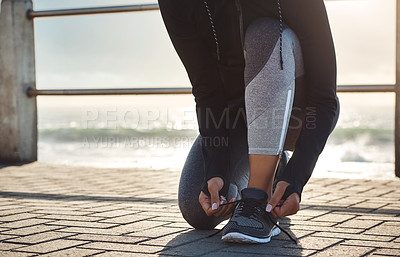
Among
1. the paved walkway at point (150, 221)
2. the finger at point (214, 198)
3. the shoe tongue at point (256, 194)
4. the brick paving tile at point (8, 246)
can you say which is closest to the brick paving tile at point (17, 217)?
the paved walkway at point (150, 221)

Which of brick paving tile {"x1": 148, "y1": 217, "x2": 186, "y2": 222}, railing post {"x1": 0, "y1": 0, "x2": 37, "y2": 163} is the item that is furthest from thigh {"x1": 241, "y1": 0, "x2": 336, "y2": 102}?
railing post {"x1": 0, "y1": 0, "x2": 37, "y2": 163}

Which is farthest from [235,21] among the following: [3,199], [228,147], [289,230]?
[3,199]

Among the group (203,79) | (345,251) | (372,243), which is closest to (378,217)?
(372,243)

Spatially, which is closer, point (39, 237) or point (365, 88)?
point (39, 237)

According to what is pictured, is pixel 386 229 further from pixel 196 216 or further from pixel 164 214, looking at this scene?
pixel 164 214

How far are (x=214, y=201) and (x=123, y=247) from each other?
0.93 ft

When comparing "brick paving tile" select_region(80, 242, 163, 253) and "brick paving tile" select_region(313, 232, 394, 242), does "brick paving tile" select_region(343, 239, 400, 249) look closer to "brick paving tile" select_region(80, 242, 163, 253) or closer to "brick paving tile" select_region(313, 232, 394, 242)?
"brick paving tile" select_region(313, 232, 394, 242)

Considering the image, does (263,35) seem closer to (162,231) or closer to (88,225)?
(162,231)

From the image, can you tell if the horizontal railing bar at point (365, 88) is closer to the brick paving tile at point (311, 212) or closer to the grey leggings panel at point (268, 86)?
the brick paving tile at point (311, 212)

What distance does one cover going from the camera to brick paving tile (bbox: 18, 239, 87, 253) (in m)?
1.44

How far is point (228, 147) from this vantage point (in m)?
1.75

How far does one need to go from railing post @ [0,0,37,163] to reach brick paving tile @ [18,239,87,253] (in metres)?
2.39

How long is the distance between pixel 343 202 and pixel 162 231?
880mm

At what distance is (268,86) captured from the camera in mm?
1522
